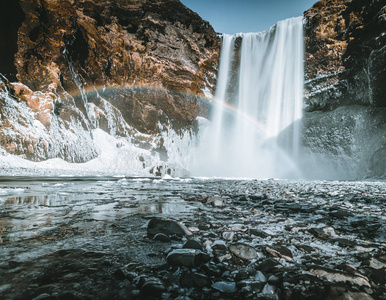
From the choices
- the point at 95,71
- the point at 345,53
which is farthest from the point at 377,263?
the point at 345,53

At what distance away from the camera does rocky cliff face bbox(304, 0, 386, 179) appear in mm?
20750

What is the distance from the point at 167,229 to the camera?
1.91 m

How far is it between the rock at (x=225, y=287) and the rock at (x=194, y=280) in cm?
5

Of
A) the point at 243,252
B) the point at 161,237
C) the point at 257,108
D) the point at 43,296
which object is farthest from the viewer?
the point at 257,108

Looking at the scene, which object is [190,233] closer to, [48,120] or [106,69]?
[48,120]

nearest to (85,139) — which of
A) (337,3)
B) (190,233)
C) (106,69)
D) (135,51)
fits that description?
(106,69)

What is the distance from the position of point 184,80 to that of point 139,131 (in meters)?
10.7

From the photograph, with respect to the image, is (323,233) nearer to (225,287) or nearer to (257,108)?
(225,287)

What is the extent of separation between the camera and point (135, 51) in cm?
2773

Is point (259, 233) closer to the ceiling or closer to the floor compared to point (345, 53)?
closer to the floor

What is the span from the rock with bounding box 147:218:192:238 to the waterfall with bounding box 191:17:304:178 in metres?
27.4

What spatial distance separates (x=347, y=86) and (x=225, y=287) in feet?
104

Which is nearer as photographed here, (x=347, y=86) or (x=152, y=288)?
(x=152, y=288)

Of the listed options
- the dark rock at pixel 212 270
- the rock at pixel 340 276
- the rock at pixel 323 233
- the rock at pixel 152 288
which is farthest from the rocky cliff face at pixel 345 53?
the rock at pixel 152 288
